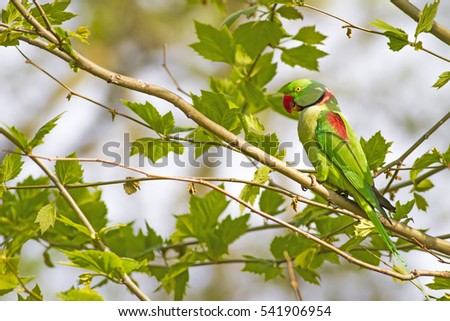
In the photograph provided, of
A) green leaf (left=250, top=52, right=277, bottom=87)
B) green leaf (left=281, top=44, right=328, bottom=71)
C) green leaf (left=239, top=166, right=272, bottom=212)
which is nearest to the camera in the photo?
green leaf (left=239, top=166, right=272, bottom=212)

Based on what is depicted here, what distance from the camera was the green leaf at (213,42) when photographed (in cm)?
331

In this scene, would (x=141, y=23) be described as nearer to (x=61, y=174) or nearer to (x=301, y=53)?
(x=301, y=53)

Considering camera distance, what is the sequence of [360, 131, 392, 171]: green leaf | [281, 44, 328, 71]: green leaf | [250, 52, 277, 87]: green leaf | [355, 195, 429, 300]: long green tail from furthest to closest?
[250, 52, 277, 87]: green leaf → [281, 44, 328, 71]: green leaf → [360, 131, 392, 171]: green leaf → [355, 195, 429, 300]: long green tail

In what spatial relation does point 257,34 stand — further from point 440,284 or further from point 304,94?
point 440,284

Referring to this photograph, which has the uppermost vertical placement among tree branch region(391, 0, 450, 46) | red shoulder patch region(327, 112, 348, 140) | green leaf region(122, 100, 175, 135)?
red shoulder patch region(327, 112, 348, 140)

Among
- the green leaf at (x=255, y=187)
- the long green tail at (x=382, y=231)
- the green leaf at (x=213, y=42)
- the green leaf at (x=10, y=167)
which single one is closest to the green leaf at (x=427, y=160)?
the long green tail at (x=382, y=231)

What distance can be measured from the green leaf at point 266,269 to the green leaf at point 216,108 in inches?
33.2

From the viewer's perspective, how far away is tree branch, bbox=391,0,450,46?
2562mm

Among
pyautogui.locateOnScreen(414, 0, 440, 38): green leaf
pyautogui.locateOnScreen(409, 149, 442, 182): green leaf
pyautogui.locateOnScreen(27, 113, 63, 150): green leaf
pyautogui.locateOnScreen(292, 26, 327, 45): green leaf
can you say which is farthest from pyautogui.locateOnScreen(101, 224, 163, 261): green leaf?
pyautogui.locateOnScreen(414, 0, 440, 38): green leaf

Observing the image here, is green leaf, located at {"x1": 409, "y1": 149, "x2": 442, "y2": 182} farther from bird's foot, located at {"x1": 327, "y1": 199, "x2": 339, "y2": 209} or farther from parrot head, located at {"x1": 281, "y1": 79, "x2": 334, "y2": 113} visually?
parrot head, located at {"x1": 281, "y1": 79, "x2": 334, "y2": 113}

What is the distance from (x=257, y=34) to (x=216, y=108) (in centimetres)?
67

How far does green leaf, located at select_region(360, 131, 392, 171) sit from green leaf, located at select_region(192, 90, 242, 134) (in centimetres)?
67
